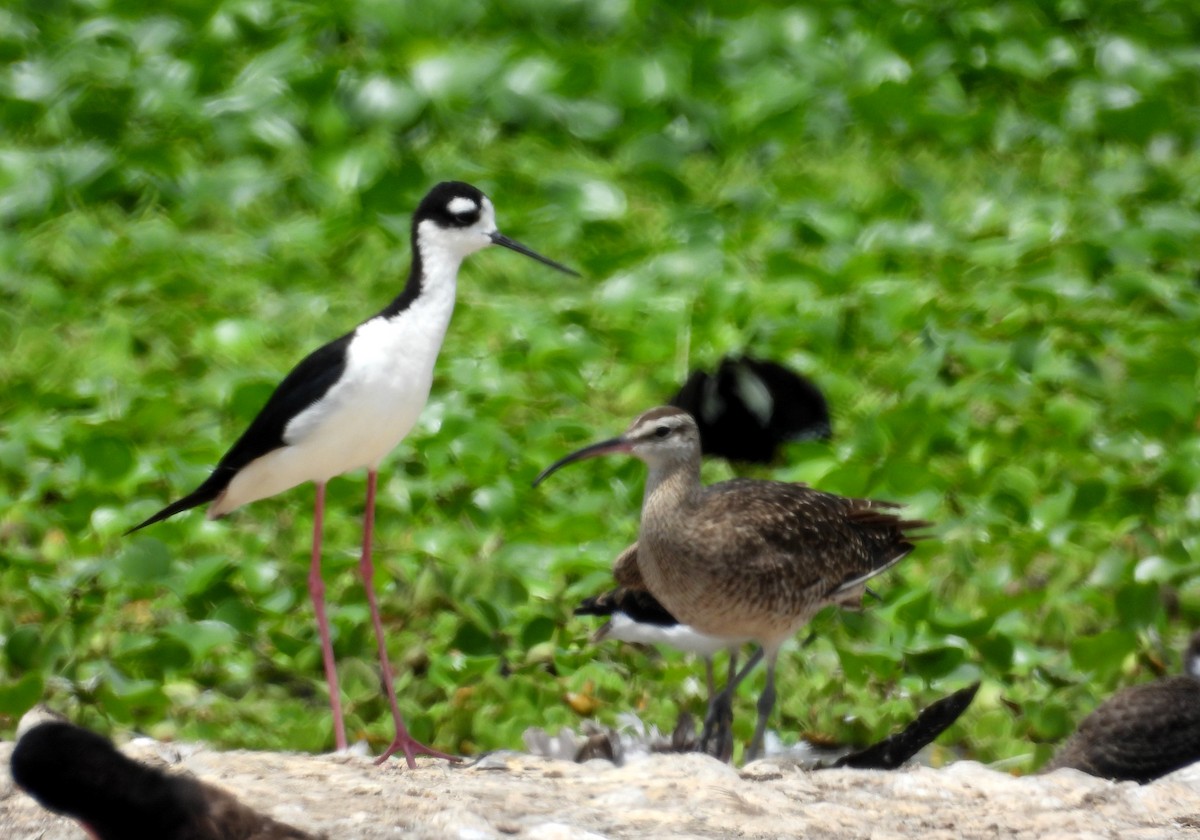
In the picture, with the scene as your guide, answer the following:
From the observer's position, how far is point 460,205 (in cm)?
557

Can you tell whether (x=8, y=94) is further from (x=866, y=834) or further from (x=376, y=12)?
(x=866, y=834)

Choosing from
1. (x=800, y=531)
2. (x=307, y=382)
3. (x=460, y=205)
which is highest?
(x=460, y=205)

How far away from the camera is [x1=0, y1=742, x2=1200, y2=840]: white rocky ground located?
13.5 ft

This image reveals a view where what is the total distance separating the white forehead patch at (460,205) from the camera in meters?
5.55

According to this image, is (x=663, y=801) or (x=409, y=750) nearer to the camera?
(x=663, y=801)

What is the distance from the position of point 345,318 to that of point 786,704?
272 cm

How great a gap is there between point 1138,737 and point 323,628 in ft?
7.29

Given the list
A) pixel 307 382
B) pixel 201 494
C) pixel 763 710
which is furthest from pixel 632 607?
pixel 201 494

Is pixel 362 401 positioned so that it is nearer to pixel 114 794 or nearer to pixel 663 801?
pixel 663 801

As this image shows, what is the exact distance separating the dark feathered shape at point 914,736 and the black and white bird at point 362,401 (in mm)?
1112

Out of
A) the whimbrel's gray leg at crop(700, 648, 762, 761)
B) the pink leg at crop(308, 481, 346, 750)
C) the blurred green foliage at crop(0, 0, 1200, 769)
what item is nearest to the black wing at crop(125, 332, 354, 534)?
the pink leg at crop(308, 481, 346, 750)

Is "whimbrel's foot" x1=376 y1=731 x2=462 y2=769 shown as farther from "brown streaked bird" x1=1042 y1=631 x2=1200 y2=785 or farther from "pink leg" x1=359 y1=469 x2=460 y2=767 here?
"brown streaked bird" x1=1042 y1=631 x2=1200 y2=785

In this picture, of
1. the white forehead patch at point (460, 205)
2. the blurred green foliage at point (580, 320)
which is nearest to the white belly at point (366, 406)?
the white forehead patch at point (460, 205)

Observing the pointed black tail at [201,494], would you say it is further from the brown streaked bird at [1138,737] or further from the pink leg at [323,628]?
the brown streaked bird at [1138,737]
